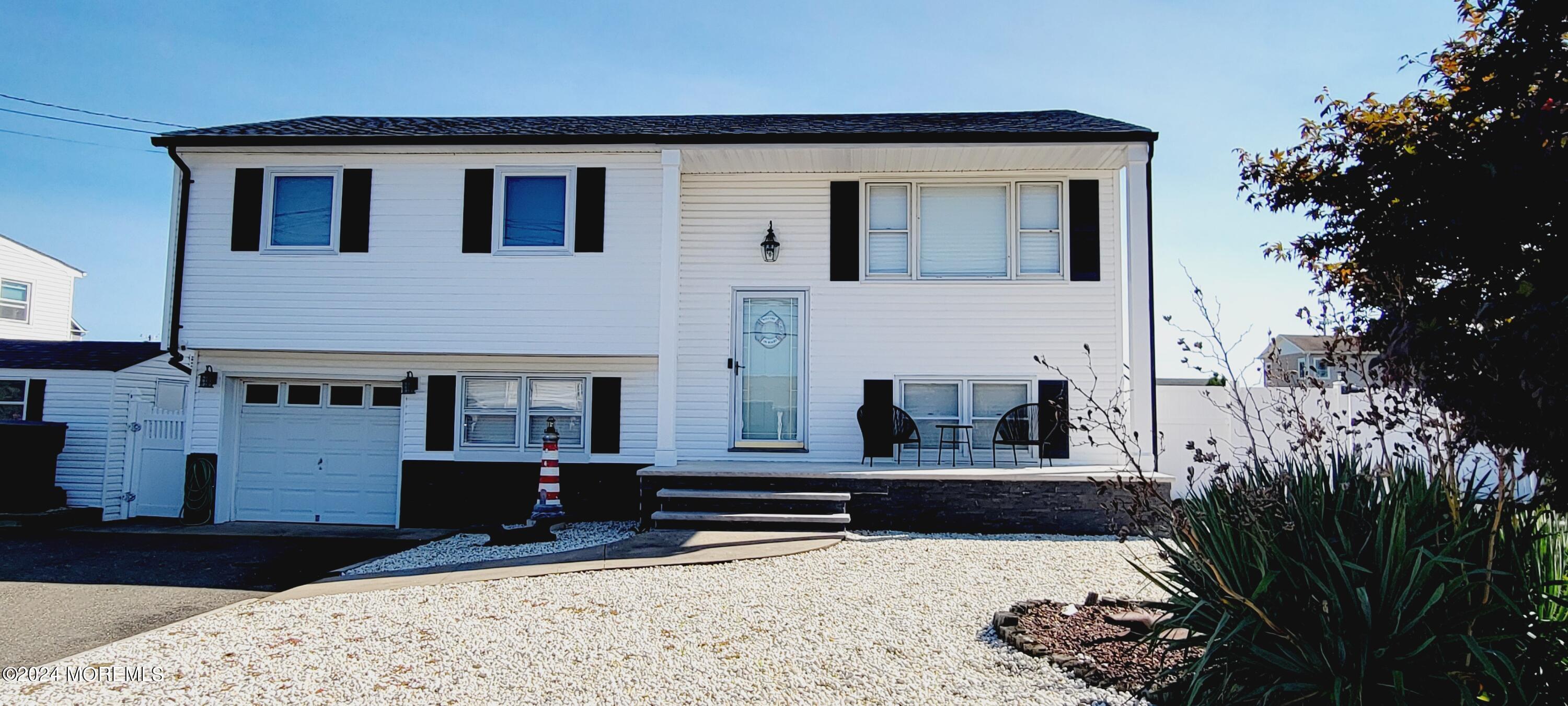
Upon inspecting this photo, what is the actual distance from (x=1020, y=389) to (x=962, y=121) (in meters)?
3.58

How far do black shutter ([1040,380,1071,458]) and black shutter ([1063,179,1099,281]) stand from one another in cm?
136

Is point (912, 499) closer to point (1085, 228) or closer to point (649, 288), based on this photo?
point (649, 288)

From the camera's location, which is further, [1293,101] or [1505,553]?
[1293,101]

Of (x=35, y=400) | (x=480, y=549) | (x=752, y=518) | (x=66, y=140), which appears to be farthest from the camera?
(x=66, y=140)

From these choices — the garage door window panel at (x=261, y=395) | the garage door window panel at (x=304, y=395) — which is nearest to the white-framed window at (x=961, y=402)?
the garage door window panel at (x=304, y=395)

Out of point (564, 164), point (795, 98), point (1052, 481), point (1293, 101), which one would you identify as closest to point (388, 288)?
point (564, 164)

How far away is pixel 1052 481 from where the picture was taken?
365 inches

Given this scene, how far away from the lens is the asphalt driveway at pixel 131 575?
5727 mm

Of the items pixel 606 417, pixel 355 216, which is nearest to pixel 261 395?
pixel 355 216

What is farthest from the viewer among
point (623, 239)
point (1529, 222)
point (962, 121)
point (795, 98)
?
point (795, 98)

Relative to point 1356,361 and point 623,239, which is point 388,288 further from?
point 1356,361

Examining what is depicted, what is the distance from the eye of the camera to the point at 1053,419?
415 inches

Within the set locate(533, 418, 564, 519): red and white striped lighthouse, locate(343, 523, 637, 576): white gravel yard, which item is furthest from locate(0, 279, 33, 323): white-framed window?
locate(533, 418, 564, 519): red and white striped lighthouse

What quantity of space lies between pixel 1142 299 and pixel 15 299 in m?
23.7
